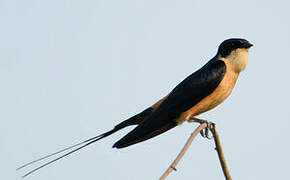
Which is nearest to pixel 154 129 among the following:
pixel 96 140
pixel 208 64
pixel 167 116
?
pixel 167 116

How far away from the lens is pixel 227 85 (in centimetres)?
650

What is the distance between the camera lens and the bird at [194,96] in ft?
20.6

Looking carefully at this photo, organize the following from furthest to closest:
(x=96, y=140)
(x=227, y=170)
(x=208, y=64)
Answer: (x=208, y=64), (x=96, y=140), (x=227, y=170)

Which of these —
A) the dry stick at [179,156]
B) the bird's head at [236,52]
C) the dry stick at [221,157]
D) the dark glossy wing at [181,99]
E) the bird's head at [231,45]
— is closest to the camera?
the dry stick at [179,156]

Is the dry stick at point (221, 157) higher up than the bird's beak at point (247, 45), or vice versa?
the bird's beak at point (247, 45)

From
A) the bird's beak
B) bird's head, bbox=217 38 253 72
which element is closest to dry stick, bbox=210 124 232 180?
bird's head, bbox=217 38 253 72

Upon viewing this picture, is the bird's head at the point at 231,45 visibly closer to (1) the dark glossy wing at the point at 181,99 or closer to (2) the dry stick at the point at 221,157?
(1) the dark glossy wing at the point at 181,99

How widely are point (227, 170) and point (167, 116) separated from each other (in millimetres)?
2344

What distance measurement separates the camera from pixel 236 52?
6.87 meters

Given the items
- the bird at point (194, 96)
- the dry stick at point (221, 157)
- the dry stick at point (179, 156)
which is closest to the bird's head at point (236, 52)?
the bird at point (194, 96)

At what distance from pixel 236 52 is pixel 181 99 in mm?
933

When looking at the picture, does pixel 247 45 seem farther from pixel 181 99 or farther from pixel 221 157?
pixel 221 157

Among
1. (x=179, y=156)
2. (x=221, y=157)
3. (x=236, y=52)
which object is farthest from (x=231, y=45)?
(x=179, y=156)

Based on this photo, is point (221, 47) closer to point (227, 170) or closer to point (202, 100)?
point (202, 100)
